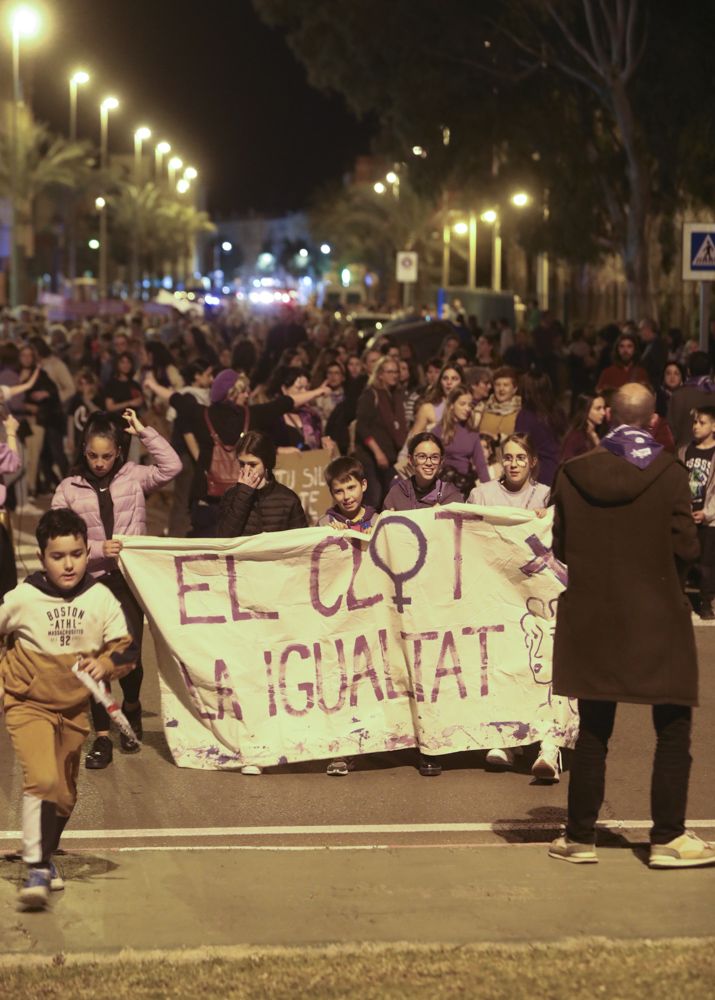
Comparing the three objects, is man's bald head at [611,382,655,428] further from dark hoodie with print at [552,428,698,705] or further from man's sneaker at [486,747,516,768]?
man's sneaker at [486,747,516,768]

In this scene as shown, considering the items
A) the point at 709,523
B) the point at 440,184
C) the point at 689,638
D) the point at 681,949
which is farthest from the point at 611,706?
the point at 440,184

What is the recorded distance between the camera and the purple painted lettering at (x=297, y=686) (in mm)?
8477

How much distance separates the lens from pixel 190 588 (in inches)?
337

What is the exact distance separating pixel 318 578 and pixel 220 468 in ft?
14.4

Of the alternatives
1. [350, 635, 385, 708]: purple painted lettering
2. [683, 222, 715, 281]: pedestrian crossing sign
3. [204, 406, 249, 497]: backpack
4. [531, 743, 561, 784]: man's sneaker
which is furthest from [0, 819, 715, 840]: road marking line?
[683, 222, 715, 281]: pedestrian crossing sign

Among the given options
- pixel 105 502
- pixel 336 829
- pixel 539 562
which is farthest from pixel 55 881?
pixel 539 562

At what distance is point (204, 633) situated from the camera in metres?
8.51

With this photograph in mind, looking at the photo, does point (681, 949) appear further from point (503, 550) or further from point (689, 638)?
point (503, 550)

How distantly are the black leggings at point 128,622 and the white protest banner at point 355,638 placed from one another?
39 cm

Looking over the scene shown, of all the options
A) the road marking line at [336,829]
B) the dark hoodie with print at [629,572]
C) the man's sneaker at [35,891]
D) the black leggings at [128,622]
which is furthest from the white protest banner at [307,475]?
the man's sneaker at [35,891]

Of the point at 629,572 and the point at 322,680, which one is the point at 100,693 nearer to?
the point at 629,572

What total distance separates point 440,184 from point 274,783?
36159mm

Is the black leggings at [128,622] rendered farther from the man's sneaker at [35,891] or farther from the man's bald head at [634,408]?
the man's bald head at [634,408]

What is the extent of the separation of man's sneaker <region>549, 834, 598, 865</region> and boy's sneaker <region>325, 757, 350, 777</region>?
1930 mm
